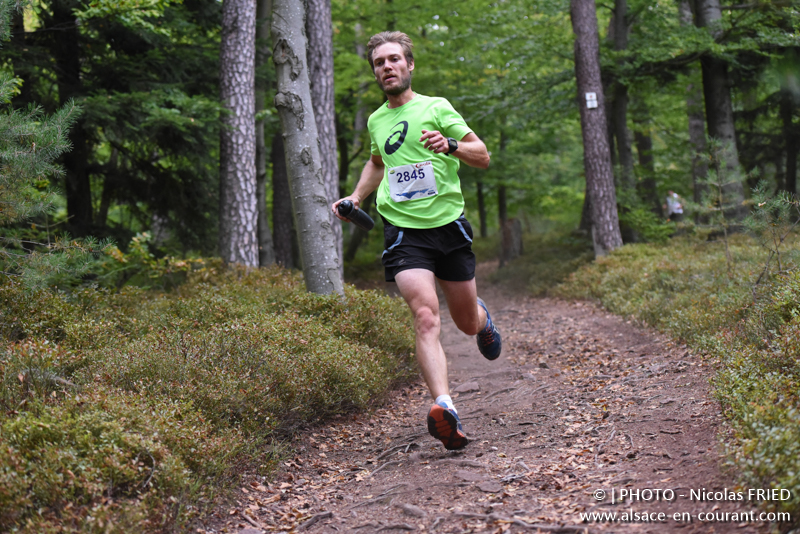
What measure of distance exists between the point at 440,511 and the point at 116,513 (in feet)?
4.72

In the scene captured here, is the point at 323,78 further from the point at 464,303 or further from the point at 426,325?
the point at 426,325

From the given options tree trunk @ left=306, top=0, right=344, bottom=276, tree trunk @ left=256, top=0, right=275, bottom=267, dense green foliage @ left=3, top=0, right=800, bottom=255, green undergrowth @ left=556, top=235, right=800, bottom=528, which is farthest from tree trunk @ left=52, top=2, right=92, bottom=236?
green undergrowth @ left=556, top=235, right=800, bottom=528

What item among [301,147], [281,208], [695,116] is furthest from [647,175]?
[301,147]

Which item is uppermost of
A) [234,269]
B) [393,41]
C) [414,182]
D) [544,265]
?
[393,41]

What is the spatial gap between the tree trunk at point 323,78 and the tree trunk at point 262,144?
8.04 ft

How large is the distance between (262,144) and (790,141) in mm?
11704

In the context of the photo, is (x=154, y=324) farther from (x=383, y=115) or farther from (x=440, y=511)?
(x=440, y=511)

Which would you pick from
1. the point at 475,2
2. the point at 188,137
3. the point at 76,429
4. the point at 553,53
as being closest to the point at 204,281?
the point at 188,137

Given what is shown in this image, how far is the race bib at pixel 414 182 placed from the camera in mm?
3848

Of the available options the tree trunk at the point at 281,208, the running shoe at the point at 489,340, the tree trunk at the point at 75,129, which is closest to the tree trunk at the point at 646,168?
the tree trunk at the point at 281,208

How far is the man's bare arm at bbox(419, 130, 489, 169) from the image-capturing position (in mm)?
3533

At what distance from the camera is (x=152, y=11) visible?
21.7 ft

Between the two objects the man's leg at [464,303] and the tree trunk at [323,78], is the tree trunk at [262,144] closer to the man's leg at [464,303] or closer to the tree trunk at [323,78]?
the tree trunk at [323,78]

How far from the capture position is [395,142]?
3953mm
